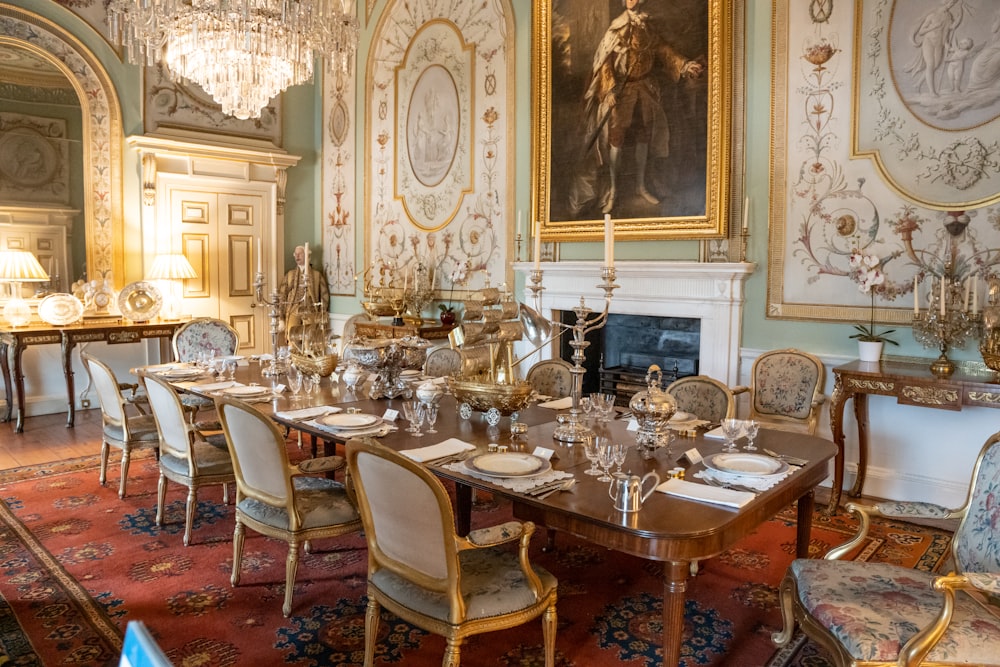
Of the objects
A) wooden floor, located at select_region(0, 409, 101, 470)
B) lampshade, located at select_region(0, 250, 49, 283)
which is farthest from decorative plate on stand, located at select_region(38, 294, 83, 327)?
wooden floor, located at select_region(0, 409, 101, 470)

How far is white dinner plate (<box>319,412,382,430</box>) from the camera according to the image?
274 cm

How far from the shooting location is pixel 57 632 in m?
2.48

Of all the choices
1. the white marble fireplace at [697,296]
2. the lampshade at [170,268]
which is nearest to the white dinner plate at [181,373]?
the white marble fireplace at [697,296]

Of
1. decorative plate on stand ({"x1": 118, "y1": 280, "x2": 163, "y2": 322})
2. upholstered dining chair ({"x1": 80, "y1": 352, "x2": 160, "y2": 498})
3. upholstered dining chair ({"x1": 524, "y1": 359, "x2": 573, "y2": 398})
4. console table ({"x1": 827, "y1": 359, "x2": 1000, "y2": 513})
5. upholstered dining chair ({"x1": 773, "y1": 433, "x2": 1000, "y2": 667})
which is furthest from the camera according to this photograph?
decorative plate on stand ({"x1": 118, "y1": 280, "x2": 163, "y2": 322})

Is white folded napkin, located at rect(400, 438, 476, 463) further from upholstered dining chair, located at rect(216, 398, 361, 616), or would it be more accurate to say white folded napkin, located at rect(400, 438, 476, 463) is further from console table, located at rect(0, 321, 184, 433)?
console table, located at rect(0, 321, 184, 433)

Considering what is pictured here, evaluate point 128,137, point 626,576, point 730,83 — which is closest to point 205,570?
point 626,576

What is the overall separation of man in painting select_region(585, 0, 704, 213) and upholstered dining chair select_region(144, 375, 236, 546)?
3114mm

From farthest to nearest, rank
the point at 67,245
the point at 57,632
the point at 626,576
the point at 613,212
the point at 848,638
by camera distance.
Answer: the point at 67,245, the point at 613,212, the point at 626,576, the point at 57,632, the point at 848,638

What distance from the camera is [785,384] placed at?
4.17 meters

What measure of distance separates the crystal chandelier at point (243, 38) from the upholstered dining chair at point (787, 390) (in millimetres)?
3135

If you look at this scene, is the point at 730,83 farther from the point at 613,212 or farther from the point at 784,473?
the point at 784,473

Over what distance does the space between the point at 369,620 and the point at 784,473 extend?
1336 millimetres

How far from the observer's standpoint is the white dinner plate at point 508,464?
7.09ft

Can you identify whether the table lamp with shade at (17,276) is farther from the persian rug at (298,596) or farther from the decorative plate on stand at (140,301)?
the persian rug at (298,596)
